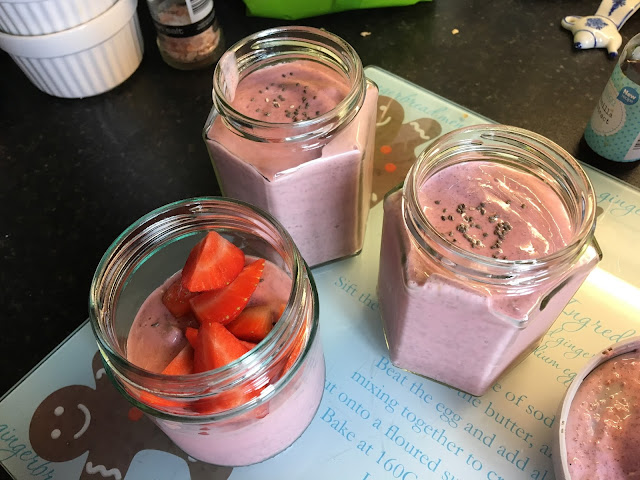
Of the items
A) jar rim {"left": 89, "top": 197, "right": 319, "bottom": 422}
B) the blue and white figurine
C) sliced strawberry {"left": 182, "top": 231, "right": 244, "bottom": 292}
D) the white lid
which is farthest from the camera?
the blue and white figurine

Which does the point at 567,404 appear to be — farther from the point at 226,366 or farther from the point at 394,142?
the point at 394,142

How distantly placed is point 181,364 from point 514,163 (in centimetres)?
45

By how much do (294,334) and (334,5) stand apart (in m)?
0.82

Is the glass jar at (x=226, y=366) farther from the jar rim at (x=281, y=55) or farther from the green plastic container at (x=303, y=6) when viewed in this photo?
the green plastic container at (x=303, y=6)

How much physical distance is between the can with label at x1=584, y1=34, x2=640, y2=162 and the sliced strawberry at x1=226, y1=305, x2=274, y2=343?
624mm

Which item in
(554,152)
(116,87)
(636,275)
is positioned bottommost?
(636,275)

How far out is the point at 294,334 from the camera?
0.57m

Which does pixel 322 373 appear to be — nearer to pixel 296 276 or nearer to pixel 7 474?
pixel 296 276

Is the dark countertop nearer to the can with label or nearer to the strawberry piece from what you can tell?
the can with label

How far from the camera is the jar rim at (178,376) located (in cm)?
51

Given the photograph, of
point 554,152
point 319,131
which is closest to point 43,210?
point 319,131

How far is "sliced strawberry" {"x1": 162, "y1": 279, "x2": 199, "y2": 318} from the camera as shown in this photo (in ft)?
2.10

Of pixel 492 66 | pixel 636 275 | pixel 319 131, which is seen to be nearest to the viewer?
pixel 319 131

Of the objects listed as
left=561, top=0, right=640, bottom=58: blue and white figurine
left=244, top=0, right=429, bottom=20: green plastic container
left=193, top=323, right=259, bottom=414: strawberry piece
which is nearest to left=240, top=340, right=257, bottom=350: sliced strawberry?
left=193, top=323, right=259, bottom=414: strawberry piece
